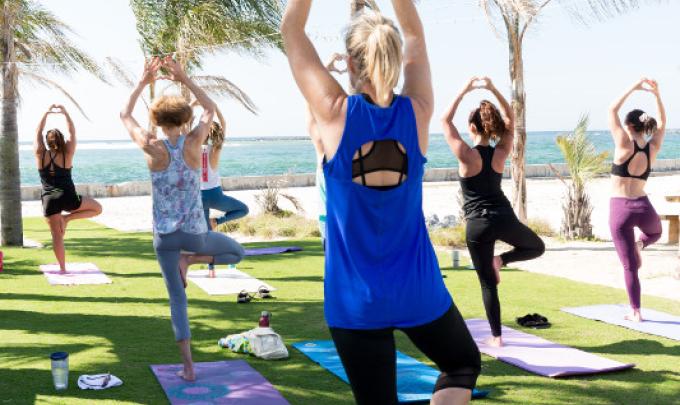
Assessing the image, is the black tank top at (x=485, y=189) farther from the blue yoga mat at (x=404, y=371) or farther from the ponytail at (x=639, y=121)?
the ponytail at (x=639, y=121)

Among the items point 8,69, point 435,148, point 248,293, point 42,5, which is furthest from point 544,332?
point 435,148

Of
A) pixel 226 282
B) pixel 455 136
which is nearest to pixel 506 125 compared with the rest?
pixel 455 136

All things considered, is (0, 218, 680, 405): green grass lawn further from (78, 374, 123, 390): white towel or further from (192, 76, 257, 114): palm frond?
(192, 76, 257, 114): palm frond

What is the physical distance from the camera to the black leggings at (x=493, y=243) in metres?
5.95

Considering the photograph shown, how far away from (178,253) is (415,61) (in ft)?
8.88

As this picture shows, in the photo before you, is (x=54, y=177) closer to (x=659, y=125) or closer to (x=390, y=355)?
(x=659, y=125)

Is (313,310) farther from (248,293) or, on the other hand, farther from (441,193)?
(441,193)

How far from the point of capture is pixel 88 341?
255 inches

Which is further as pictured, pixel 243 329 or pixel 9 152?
pixel 9 152

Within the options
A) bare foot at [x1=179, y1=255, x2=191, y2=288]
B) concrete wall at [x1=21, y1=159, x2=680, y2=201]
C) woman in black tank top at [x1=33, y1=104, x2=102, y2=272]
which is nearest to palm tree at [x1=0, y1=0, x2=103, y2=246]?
woman in black tank top at [x1=33, y1=104, x2=102, y2=272]

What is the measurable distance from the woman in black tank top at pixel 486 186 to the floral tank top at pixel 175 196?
75.7 inches

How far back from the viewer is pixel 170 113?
487cm

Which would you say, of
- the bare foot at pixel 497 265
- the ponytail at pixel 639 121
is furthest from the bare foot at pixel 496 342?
the ponytail at pixel 639 121

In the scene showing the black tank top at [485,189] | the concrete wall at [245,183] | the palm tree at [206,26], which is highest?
the palm tree at [206,26]
